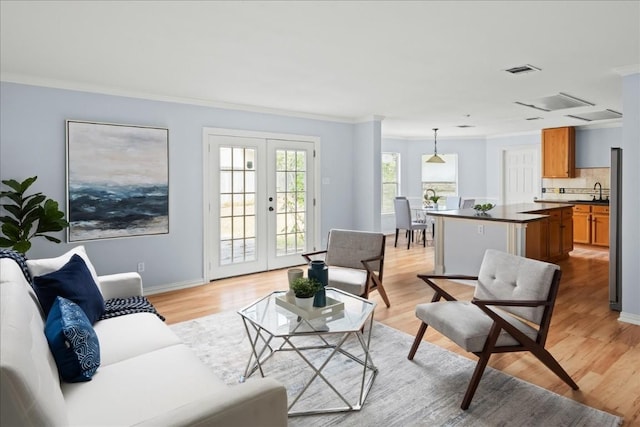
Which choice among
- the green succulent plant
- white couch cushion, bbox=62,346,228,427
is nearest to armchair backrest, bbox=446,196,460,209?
the green succulent plant

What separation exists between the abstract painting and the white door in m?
7.78

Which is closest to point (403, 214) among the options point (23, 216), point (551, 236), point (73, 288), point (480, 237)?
point (551, 236)

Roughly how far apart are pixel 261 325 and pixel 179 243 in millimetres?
3062

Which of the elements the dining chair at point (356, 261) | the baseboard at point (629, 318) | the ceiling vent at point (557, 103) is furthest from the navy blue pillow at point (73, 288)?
the ceiling vent at point (557, 103)

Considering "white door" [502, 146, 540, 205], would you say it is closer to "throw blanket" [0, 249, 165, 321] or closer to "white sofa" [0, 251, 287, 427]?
"throw blanket" [0, 249, 165, 321]

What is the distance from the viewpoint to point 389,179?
9.84 meters

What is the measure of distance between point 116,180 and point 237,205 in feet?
5.27

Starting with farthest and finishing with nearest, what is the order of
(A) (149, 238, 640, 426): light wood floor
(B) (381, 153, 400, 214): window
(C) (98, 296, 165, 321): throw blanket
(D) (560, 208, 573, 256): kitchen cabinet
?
(B) (381, 153, 400, 214): window < (D) (560, 208, 573, 256): kitchen cabinet < (C) (98, 296, 165, 321): throw blanket < (A) (149, 238, 640, 426): light wood floor

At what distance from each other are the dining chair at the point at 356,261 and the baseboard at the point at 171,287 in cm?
188

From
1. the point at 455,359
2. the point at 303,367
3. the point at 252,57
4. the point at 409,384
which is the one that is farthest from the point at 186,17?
the point at 455,359

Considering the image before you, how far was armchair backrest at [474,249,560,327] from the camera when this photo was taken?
2.54 meters

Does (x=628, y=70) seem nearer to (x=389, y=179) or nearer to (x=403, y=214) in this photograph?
(x=403, y=214)

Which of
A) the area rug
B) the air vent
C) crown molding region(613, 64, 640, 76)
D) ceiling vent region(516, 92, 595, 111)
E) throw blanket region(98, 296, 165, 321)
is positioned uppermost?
ceiling vent region(516, 92, 595, 111)

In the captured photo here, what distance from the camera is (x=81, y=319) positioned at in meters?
2.05
